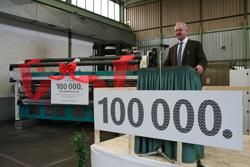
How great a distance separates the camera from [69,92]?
444cm

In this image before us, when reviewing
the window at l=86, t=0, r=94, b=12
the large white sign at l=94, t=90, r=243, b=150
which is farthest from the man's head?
the window at l=86, t=0, r=94, b=12

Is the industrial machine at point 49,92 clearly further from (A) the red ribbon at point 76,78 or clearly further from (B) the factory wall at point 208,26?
(B) the factory wall at point 208,26

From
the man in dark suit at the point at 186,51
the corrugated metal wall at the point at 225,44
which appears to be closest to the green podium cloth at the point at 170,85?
the man in dark suit at the point at 186,51

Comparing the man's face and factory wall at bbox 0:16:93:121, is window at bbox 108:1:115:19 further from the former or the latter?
the man's face

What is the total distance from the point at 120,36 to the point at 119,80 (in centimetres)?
756

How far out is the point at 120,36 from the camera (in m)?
11.3

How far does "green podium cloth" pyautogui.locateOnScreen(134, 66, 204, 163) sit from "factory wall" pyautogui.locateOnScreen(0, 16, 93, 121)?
21.9 feet

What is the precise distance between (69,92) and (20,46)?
4372 millimetres

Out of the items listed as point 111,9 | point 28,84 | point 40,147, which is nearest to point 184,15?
point 111,9

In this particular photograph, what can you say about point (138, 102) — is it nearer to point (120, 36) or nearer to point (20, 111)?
point (20, 111)

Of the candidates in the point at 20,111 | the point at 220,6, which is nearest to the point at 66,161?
the point at 20,111

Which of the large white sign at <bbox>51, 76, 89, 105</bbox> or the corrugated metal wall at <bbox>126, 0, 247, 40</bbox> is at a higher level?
Result: the corrugated metal wall at <bbox>126, 0, 247, 40</bbox>

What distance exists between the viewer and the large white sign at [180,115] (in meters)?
1.38

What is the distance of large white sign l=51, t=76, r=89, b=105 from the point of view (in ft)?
14.1
